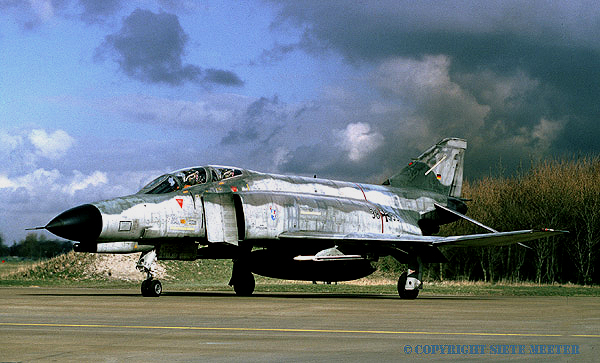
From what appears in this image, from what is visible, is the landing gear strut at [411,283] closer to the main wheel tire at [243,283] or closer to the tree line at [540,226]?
the main wheel tire at [243,283]

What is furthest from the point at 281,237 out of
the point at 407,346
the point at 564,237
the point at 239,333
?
the point at 564,237

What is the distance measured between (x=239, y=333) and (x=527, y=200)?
39.6 m

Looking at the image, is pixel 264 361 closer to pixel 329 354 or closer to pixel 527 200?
pixel 329 354

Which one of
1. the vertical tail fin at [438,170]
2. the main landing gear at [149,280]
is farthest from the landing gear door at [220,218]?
the vertical tail fin at [438,170]

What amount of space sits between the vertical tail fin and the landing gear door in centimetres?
843

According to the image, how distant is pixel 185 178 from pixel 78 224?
3698mm

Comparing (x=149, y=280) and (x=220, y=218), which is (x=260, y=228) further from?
(x=149, y=280)

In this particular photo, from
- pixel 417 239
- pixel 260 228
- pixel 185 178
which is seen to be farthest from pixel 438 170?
pixel 185 178

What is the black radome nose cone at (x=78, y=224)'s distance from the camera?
16.4 metres

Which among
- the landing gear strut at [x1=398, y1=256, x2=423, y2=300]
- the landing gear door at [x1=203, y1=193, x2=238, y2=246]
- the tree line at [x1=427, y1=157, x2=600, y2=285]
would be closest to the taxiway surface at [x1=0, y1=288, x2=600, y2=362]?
the landing gear door at [x1=203, y1=193, x2=238, y2=246]

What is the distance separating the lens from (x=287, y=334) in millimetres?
8930

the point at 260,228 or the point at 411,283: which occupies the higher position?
the point at 260,228

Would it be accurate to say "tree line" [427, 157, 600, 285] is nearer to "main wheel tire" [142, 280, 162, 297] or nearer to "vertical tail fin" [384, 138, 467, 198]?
"vertical tail fin" [384, 138, 467, 198]

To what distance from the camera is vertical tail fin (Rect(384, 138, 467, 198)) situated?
26156 millimetres
